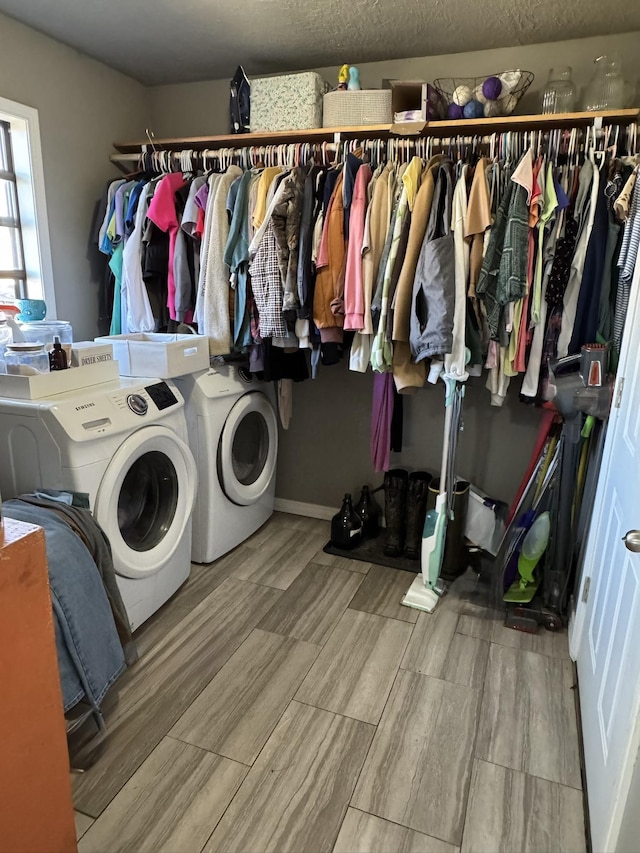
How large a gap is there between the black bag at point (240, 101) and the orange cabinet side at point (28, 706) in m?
2.31

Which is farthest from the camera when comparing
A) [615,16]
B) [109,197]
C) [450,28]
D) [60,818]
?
[109,197]

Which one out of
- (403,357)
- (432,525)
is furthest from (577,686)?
(403,357)

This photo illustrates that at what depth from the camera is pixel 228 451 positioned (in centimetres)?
266

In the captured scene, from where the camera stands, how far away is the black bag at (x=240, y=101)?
2.66 meters

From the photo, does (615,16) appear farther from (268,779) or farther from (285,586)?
(268,779)

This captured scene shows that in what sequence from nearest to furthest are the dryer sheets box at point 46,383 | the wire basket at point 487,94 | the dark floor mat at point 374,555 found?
the dryer sheets box at point 46,383
the wire basket at point 487,94
the dark floor mat at point 374,555

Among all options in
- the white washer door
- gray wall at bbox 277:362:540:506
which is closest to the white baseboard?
gray wall at bbox 277:362:540:506

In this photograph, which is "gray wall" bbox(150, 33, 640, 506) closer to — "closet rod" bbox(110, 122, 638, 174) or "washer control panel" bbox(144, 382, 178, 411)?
"closet rod" bbox(110, 122, 638, 174)

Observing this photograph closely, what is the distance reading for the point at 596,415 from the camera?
209cm

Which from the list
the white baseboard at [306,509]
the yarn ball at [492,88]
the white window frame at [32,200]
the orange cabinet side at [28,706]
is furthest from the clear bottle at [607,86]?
the orange cabinet side at [28,706]

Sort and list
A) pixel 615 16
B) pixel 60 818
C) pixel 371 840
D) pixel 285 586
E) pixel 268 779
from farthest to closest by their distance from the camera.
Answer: pixel 285 586 → pixel 615 16 → pixel 268 779 → pixel 371 840 → pixel 60 818

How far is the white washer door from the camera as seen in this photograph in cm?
205

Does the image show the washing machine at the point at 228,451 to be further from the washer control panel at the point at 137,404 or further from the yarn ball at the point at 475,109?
the yarn ball at the point at 475,109

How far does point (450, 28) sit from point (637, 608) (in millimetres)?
2300
